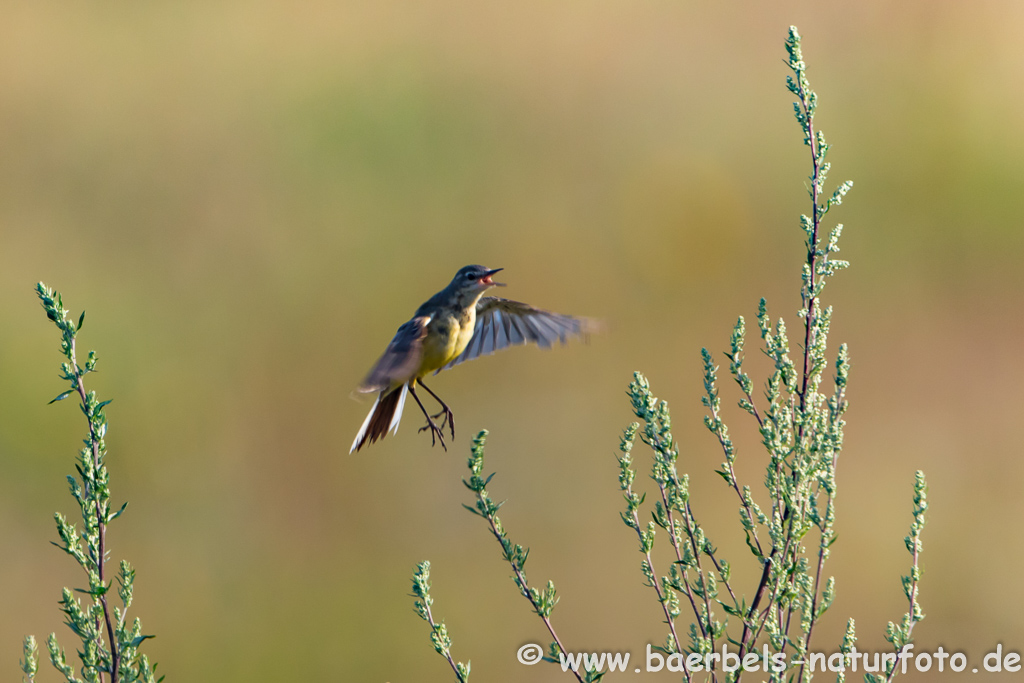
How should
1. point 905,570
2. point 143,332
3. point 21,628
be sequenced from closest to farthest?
point 21,628, point 905,570, point 143,332

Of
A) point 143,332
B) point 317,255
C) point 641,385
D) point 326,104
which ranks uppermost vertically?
point 326,104

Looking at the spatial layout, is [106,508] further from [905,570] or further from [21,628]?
[905,570]

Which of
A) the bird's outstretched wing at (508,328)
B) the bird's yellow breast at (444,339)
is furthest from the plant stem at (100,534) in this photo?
the bird's outstretched wing at (508,328)

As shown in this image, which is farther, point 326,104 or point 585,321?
point 326,104

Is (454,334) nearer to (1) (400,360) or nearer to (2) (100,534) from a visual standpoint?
(1) (400,360)

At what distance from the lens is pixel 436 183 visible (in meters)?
10.1

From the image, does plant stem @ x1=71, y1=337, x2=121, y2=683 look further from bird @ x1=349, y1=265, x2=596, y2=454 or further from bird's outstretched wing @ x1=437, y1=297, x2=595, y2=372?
bird's outstretched wing @ x1=437, y1=297, x2=595, y2=372

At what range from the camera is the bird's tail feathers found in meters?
3.90

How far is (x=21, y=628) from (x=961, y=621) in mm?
7855

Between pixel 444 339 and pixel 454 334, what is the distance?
0.06 m

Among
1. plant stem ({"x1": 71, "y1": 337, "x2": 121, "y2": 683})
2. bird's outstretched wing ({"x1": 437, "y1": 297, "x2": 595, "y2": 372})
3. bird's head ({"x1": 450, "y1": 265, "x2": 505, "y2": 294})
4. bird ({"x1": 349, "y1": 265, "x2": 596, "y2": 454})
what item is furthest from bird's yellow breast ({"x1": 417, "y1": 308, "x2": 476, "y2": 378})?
plant stem ({"x1": 71, "y1": 337, "x2": 121, "y2": 683})

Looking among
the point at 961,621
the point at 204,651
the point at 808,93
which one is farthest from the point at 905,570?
the point at 808,93

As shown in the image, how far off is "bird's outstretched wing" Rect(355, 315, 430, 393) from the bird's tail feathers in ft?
0.78

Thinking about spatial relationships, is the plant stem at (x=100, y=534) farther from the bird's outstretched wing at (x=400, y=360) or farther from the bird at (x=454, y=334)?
the bird at (x=454, y=334)
